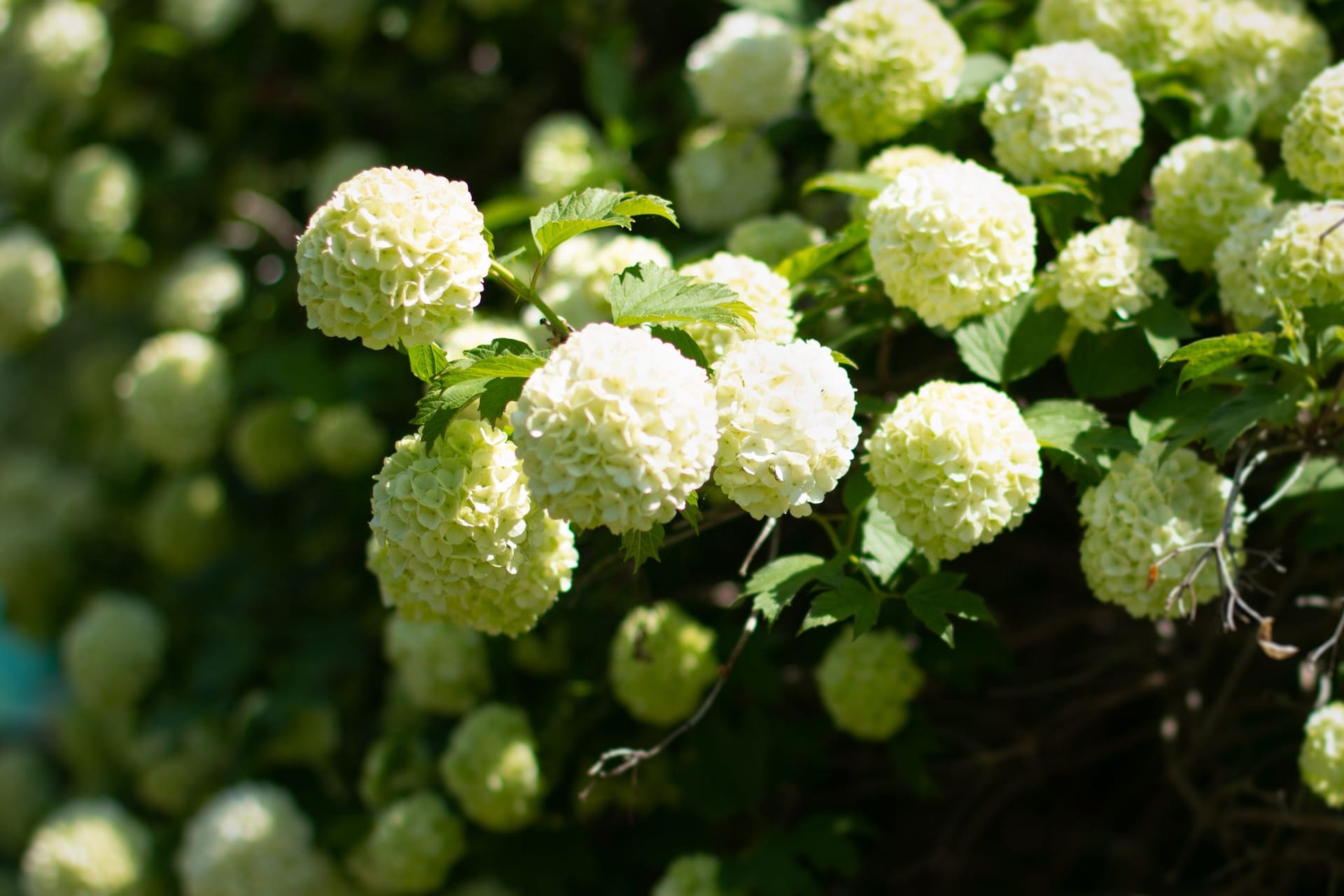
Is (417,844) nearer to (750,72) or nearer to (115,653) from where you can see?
(115,653)

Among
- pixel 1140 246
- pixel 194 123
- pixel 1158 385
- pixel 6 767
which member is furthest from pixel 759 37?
pixel 6 767

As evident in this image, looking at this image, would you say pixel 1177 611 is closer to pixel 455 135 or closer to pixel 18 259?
pixel 455 135

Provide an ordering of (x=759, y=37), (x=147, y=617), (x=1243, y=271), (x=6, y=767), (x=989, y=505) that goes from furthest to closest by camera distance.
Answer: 1. (x=6, y=767)
2. (x=147, y=617)
3. (x=759, y=37)
4. (x=1243, y=271)
5. (x=989, y=505)

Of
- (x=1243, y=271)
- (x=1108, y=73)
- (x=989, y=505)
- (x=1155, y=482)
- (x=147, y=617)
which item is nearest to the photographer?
(x=989, y=505)

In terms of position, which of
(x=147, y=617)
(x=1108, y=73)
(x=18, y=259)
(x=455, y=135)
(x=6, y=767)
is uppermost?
(x=1108, y=73)

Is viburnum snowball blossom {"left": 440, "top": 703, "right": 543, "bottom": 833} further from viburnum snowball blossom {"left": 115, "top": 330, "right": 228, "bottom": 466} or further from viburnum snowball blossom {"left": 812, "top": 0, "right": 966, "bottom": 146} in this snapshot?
viburnum snowball blossom {"left": 115, "top": 330, "right": 228, "bottom": 466}

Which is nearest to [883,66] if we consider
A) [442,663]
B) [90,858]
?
[442,663]

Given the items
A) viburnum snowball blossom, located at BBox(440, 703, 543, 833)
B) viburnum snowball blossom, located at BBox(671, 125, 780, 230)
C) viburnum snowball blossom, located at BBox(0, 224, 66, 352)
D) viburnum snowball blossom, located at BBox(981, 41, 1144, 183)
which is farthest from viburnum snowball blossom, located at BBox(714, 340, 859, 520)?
viburnum snowball blossom, located at BBox(0, 224, 66, 352)
